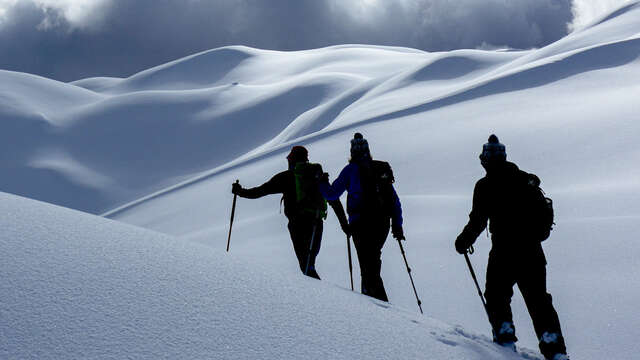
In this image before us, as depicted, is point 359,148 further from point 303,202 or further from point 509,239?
point 509,239

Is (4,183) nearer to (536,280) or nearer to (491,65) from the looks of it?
(491,65)

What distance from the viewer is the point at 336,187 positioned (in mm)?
5527

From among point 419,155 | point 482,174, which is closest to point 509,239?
point 482,174

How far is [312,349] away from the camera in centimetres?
280

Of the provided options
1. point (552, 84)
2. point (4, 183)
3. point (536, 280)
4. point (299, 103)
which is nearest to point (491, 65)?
point (299, 103)

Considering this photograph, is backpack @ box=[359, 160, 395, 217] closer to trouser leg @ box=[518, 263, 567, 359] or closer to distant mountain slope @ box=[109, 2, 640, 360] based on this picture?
distant mountain slope @ box=[109, 2, 640, 360]

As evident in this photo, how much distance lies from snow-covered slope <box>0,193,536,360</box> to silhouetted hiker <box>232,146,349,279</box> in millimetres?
1809

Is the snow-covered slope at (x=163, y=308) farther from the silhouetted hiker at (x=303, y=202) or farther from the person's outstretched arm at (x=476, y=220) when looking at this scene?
the silhouetted hiker at (x=303, y=202)

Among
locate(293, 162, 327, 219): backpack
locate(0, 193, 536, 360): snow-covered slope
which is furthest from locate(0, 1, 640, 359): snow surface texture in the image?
locate(293, 162, 327, 219): backpack

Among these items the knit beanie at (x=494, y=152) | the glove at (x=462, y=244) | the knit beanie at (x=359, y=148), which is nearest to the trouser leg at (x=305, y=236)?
the knit beanie at (x=359, y=148)

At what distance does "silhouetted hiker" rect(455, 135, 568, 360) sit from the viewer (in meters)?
4.21

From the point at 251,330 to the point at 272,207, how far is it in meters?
13.4

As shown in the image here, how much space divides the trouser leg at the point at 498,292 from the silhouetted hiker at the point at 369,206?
1.17 meters

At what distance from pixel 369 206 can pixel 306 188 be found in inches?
32.3
